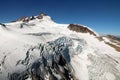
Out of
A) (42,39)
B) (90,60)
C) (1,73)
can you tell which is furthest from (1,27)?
(90,60)

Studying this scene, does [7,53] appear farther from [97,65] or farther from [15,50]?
[97,65]

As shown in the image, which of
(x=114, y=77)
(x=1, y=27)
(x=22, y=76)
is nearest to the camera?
(x=22, y=76)

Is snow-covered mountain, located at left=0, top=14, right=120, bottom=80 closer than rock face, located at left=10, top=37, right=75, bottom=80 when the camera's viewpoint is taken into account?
No

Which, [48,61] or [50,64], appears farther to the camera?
[48,61]

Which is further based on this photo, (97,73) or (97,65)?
(97,65)

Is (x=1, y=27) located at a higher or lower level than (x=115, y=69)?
higher

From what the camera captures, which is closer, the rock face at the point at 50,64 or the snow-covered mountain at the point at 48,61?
the rock face at the point at 50,64

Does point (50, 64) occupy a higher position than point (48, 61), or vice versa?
point (48, 61)

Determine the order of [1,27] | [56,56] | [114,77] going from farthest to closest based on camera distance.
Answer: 1. [1,27]
2. [114,77]
3. [56,56]
